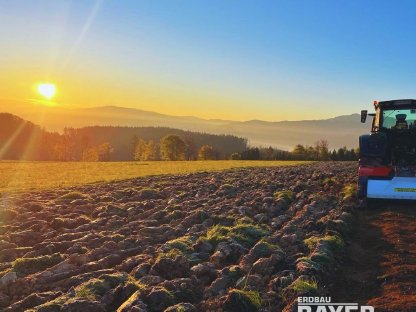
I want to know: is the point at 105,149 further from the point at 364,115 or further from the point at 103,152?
the point at 364,115

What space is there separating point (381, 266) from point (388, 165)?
5417 mm

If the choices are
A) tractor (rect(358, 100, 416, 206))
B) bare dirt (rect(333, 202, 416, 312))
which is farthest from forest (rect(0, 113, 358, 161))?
bare dirt (rect(333, 202, 416, 312))

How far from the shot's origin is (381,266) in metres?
8.31

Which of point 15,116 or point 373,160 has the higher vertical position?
point 15,116

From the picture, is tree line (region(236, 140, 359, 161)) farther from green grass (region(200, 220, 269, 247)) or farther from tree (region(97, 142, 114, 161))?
green grass (region(200, 220, 269, 247))

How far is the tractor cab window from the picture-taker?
575 inches

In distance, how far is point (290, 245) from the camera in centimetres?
937

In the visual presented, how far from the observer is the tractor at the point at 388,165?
495 inches

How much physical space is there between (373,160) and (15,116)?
7950 inches

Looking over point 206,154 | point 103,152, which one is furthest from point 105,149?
point 206,154

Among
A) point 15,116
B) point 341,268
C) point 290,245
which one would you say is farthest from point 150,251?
point 15,116

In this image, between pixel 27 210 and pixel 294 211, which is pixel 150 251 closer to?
pixel 294 211

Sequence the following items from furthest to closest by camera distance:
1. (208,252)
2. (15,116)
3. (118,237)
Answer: (15,116), (118,237), (208,252)

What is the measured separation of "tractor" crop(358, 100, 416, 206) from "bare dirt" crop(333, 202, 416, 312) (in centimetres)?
85
